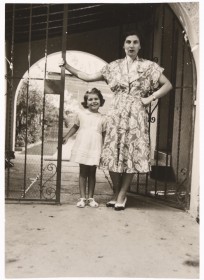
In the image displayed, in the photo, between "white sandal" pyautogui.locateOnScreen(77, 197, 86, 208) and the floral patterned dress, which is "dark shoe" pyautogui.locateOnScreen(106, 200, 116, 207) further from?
the floral patterned dress

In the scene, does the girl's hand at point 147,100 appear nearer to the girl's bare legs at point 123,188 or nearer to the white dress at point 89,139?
the white dress at point 89,139

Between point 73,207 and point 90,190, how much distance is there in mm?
246

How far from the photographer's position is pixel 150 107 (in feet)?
14.8

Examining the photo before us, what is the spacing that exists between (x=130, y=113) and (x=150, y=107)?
3.17 feet

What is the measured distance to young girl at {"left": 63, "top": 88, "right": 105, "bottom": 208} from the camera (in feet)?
12.2

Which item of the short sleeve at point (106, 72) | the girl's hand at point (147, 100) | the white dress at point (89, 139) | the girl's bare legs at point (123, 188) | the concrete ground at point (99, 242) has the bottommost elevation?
the concrete ground at point (99, 242)

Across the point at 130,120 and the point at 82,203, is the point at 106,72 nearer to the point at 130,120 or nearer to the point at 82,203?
the point at 130,120

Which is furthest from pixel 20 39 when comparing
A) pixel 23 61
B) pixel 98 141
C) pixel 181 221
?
pixel 181 221

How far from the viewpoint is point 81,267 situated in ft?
7.39

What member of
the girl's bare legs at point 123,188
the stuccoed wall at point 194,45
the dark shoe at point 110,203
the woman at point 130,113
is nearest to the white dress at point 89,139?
the woman at point 130,113

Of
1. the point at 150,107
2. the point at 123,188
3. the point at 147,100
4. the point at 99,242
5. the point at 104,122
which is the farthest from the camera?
the point at 150,107

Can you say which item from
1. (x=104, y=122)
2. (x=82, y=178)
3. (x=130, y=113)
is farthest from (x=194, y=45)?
(x=82, y=178)

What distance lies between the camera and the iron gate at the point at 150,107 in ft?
12.3

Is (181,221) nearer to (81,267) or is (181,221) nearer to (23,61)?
(81,267)
